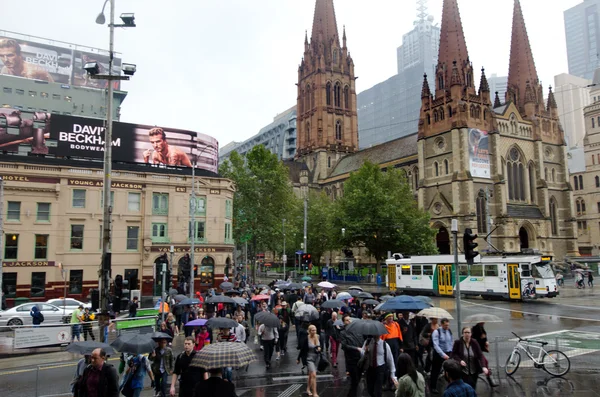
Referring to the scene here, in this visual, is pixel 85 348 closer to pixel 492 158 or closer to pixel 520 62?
pixel 492 158

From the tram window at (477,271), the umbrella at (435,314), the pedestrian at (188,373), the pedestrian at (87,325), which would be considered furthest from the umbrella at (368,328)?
the tram window at (477,271)

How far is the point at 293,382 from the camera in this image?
12.1 metres

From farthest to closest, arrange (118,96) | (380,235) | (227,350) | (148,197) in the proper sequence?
(118,96) → (380,235) → (148,197) → (227,350)

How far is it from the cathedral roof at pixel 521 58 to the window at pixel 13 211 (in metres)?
64.6

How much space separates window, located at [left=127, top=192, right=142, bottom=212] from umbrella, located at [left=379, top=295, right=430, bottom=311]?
25487 mm

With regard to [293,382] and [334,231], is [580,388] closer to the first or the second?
[293,382]

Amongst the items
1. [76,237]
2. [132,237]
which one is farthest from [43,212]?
[132,237]

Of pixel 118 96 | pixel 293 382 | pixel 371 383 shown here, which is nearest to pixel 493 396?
pixel 371 383

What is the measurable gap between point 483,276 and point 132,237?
2456 cm

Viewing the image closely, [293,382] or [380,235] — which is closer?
[293,382]

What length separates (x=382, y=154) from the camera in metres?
86.2

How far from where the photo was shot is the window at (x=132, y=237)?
3425 cm

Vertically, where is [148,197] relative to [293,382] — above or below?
above

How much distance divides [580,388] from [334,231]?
45253mm
